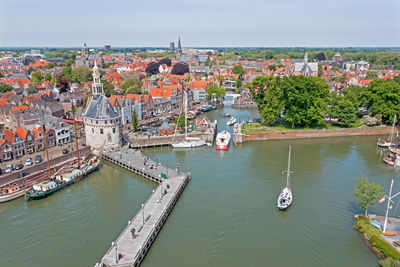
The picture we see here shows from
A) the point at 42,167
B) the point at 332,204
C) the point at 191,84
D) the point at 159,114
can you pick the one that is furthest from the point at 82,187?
the point at 191,84

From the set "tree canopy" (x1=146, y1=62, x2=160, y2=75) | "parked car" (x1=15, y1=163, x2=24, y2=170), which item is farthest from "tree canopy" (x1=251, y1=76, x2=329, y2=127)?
"tree canopy" (x1=146, y1=62, x2=160, y2=75)

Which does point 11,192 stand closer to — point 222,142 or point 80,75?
point 222,142

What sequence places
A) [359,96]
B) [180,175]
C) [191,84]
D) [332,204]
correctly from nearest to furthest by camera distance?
1. [332,204]
2. [180,175]
3. [359,96]
4. [191,84]

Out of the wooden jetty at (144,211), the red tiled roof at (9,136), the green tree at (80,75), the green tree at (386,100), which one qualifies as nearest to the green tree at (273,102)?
the green tree at (386,100)

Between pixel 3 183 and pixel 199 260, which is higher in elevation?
pixel 3 183

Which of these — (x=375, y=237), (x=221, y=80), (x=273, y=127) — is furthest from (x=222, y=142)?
(x=221, y=80)

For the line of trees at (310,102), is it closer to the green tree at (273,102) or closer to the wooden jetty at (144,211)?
the green tree at (273,102)

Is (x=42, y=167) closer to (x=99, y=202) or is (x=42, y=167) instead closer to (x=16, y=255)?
(x=99, y=202)
